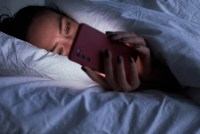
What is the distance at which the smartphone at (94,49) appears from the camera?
2.00 ft

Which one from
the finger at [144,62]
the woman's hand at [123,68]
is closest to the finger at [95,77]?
the woman's hand at [123,68]

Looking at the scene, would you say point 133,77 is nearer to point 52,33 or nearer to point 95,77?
point 95,77

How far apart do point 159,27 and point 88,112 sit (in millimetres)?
318

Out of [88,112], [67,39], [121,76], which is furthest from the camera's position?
[67,39]

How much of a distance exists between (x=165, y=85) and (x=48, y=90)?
0.33 meters

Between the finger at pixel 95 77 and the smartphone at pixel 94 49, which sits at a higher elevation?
the smartphone at pixel 94 49

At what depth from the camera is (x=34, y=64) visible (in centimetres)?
74

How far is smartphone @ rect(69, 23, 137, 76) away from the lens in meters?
0.61

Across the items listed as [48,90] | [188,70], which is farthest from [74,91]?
[188,70]

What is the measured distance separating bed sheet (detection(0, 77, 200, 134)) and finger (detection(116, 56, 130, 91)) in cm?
5

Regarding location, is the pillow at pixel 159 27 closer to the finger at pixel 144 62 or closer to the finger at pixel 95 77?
the finger at pixel 144 62

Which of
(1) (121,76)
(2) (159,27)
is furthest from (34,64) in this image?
(2) (159,27)

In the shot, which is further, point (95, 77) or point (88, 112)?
point (95, 77)

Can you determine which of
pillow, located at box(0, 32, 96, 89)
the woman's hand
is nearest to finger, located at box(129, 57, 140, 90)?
the woman's hand
